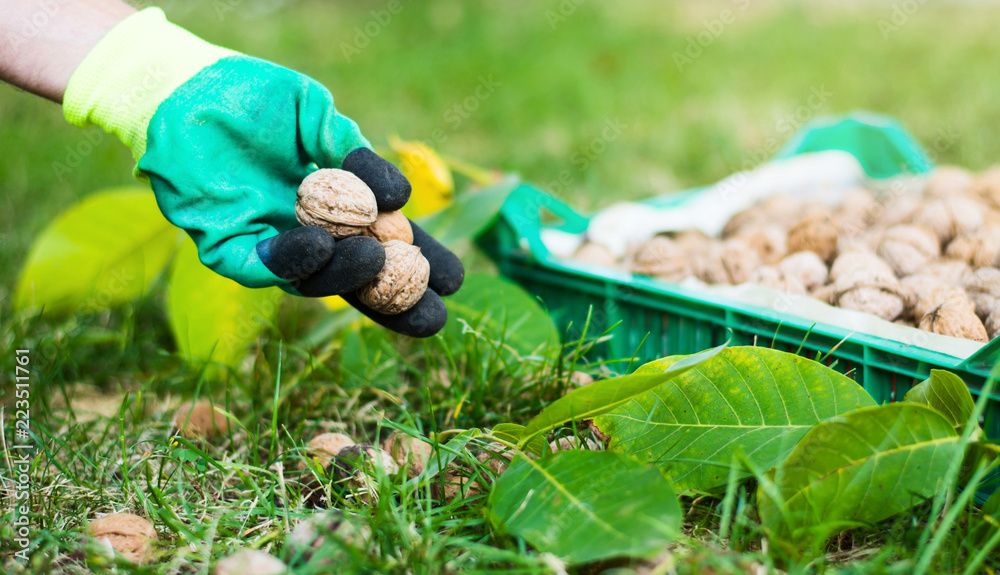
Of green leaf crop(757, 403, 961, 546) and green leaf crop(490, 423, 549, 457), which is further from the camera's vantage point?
green leaf crop(490, 423, 549, 457)

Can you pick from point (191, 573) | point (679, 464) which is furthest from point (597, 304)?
point (191, 573)

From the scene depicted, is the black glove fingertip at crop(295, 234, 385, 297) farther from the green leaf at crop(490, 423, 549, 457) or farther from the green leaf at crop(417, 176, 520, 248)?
the green leaf at crop(417, 176, 520, 248)

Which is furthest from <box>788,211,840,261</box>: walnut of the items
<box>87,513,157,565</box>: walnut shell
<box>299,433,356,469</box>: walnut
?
<box>87,513,157,565</box>: walnut shell

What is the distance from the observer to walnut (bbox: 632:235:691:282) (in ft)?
5.12

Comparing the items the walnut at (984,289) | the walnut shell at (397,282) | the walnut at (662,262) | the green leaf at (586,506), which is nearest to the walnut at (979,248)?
the walnut at (984,289)

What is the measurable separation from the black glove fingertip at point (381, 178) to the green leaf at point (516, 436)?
Result: 1.14 ft

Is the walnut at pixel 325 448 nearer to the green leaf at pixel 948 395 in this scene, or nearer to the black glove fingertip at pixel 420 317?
the black glove fingertip at pixel 420 317

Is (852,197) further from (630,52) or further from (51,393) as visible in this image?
(630,52)

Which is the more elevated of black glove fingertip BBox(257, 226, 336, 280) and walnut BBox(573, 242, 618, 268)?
black glove fingertip BBox(257, 226, 336, 280)

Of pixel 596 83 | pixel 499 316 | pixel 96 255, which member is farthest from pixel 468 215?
pixel 596 83

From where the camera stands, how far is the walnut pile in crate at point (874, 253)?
1233mm

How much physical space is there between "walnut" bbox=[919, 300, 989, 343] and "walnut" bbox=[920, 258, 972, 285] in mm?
231

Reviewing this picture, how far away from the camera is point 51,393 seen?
1.43 metres

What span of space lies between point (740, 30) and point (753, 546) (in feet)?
15.1
